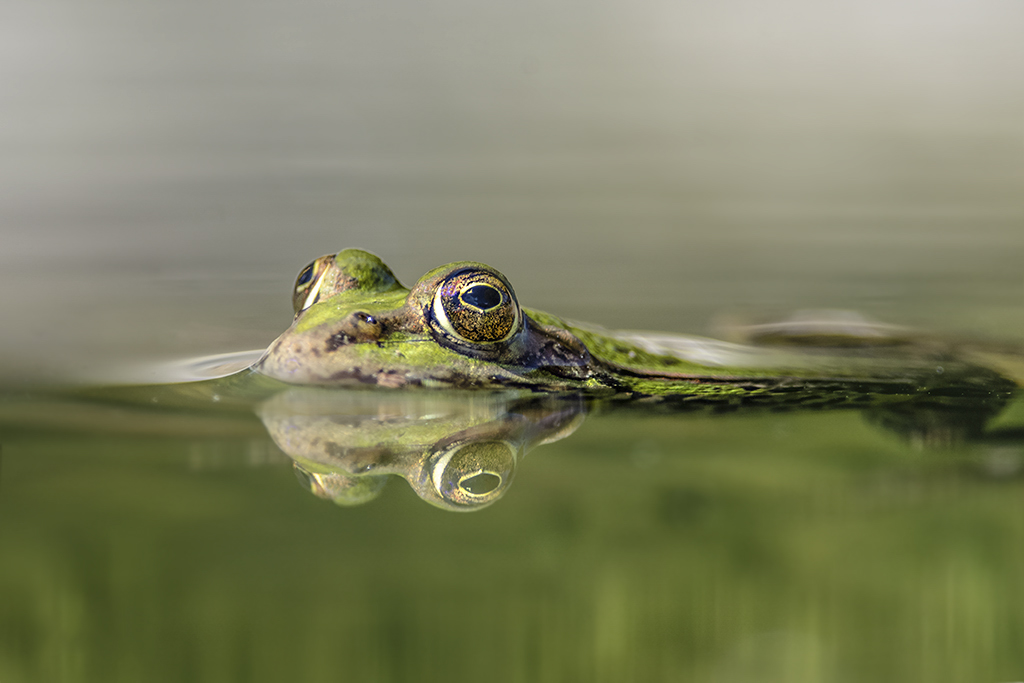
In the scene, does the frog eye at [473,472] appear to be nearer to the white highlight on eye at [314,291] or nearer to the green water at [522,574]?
the green water at [522,574]

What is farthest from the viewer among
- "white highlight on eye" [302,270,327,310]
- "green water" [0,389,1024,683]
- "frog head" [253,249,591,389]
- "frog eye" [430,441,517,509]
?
"white highlight on eye" [302,270,327,310]

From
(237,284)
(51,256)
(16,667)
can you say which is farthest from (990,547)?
(51,256)

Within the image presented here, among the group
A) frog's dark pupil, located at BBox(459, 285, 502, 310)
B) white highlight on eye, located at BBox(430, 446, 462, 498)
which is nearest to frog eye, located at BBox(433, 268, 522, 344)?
frog's dark pupil, located at BBox(459, 285, 502, 310)

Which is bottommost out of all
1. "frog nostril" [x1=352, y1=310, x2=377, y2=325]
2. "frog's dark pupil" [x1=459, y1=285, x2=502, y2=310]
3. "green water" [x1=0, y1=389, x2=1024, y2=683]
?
"green water" [x1=0, y1=389, x2=1024, y2=683]

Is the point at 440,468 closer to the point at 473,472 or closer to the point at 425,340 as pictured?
the point at 473,472

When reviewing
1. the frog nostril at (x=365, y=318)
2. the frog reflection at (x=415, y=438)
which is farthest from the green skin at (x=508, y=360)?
the frog reflection at (x=415, y=438)

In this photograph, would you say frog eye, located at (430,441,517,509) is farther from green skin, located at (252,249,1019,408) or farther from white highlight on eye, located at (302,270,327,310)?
white highlight on eye, located at (302,270,327,310)

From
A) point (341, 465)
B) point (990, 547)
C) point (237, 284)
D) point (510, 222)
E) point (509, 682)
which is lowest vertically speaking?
point (509, 682)

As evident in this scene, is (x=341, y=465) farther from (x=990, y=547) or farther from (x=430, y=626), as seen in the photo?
(x=990, y=547)

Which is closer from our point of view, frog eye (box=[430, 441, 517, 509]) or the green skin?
frog eye (box=[430, 441, 517, 509])
